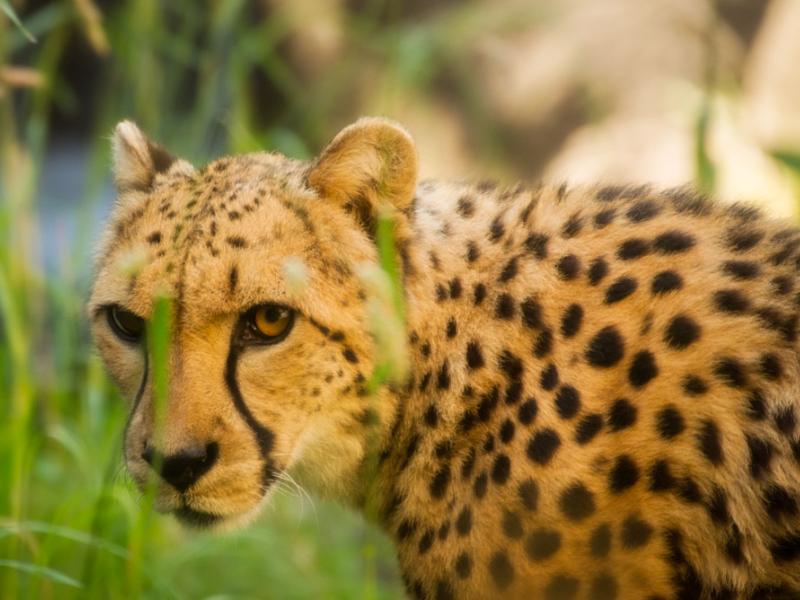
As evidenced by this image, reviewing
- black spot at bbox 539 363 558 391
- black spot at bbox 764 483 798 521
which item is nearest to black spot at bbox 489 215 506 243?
black spot at bbox 539 363 558 391

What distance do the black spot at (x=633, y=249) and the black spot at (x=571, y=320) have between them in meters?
0.14

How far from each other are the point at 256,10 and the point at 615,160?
2029 millimetres

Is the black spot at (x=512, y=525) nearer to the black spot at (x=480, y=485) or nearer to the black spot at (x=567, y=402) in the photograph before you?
the black spot at (x=480, y=485)

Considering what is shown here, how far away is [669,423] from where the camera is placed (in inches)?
93.7

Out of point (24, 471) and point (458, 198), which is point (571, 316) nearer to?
point (458, 198)

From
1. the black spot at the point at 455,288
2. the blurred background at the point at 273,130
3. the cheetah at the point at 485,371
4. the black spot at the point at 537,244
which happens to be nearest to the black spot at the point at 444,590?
the cheetah at the point at 485,371

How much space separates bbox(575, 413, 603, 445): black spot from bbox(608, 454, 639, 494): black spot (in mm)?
68

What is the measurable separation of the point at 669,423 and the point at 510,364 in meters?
0.34

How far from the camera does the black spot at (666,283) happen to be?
8.14ft

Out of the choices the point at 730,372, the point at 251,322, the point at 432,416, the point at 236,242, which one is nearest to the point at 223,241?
the point at 236,242

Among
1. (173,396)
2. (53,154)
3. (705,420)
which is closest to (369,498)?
(173,396)

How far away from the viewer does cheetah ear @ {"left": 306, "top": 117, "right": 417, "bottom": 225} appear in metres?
2.57

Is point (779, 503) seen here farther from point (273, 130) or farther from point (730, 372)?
point (273, 130)

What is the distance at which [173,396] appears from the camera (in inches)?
94.0
